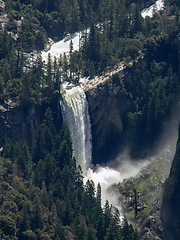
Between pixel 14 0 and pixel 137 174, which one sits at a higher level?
pixel 14 0

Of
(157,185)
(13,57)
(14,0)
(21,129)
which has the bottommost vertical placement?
(157,185)

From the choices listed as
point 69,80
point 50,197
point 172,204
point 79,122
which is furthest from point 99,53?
point 172,204

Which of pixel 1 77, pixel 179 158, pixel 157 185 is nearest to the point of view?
pixel 179 158

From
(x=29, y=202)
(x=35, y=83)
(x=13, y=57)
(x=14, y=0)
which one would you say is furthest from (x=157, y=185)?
(x=14, y=0)

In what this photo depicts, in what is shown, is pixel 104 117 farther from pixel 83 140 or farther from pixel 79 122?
pixel 83 140

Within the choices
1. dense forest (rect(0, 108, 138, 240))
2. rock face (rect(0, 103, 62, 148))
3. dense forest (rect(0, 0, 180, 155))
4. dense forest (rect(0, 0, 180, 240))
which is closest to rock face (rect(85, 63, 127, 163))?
A: dense forest (rect(0, 0, 180, 240))

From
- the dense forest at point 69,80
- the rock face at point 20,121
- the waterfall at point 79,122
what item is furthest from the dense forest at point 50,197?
the waterfall at point 79,122

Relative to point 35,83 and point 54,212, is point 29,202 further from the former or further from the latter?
point 35,83
